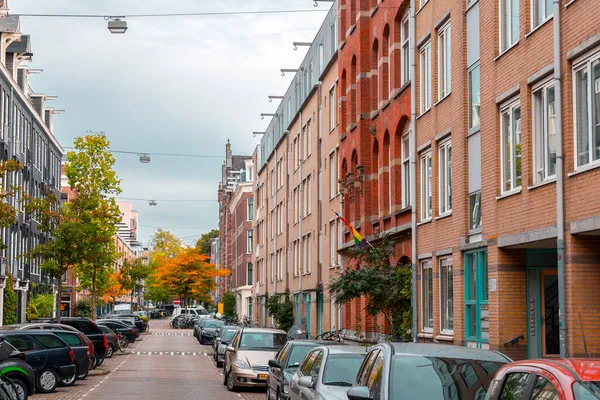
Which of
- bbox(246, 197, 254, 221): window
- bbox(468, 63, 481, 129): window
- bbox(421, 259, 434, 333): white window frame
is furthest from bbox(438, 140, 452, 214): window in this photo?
bbox(246, 197, 254, 221): window

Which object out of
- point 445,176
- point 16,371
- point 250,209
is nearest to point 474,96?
point 445,176

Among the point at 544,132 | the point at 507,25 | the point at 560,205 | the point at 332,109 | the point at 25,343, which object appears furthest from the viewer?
the point at 332,109

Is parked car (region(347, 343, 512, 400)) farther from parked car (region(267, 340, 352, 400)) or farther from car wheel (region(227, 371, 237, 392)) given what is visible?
car wheel (region(227, 371, 237, 392))

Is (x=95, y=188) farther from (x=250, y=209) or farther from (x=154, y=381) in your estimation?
(x=250, y=209)

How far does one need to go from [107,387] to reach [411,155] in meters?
10.4

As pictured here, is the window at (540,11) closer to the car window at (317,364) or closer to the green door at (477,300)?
the green door at (477,300)

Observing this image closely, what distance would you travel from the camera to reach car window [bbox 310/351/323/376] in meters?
14.2

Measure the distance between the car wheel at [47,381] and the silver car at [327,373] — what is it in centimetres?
1127

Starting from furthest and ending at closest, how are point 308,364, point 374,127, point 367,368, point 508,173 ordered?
point 374,127 < point 508,173 < point 308,364 < point 367,368

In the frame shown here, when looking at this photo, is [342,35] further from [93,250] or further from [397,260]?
[93,250]

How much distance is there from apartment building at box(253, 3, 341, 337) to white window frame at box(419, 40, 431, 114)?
1178cm

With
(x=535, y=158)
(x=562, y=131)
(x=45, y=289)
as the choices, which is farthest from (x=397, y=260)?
(x=45, y=289)

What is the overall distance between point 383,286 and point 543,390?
20137 millimetres

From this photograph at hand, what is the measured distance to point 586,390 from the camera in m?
5.95
